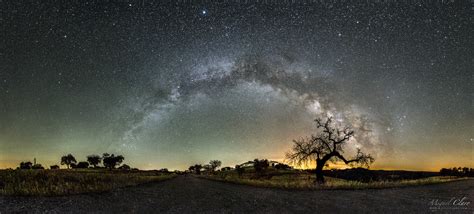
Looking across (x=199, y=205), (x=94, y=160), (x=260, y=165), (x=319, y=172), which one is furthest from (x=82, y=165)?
(x=199, y=205)

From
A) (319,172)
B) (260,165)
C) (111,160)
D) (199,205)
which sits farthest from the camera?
(111,160)

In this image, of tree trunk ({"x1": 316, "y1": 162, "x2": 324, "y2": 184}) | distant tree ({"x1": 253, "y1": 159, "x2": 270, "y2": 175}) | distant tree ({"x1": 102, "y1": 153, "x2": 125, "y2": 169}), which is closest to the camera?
tree trunk ({"x1": 316, "y1": 162, "x2": 324, "y2": 184})

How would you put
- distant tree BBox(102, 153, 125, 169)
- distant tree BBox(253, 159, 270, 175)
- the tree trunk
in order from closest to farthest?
the tree trunk < distant tree BBox(253, 159, 270, 175) < distant tree BBox(102, 153, 125, 169)

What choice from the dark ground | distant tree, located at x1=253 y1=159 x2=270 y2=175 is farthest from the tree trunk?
distant tree, located at x1=253 y1=159 x2=270 y2=175

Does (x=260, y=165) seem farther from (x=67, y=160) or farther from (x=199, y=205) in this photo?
(x=67, y=160)

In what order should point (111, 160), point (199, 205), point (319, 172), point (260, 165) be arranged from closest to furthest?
point (199, 205) → point (319, 172) → point (260, 165) → point (111, 160)

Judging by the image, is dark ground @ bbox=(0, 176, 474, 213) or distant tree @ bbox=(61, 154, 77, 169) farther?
distant tree @ bbox=(61, 154, 77, 169)

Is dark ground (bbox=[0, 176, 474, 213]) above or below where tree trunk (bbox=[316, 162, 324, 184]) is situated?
below

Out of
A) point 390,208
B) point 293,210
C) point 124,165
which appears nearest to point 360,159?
point 390,208

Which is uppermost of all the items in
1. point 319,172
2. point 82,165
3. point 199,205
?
point 319,172

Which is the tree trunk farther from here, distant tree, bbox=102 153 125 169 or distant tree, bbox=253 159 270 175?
distant tree, bbox=102 153 125 169

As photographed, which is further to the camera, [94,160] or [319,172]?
[94,160]

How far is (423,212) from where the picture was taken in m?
14.6

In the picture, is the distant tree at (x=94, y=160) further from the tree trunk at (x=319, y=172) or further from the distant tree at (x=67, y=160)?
the tree trunk at (x=319, y=172)
